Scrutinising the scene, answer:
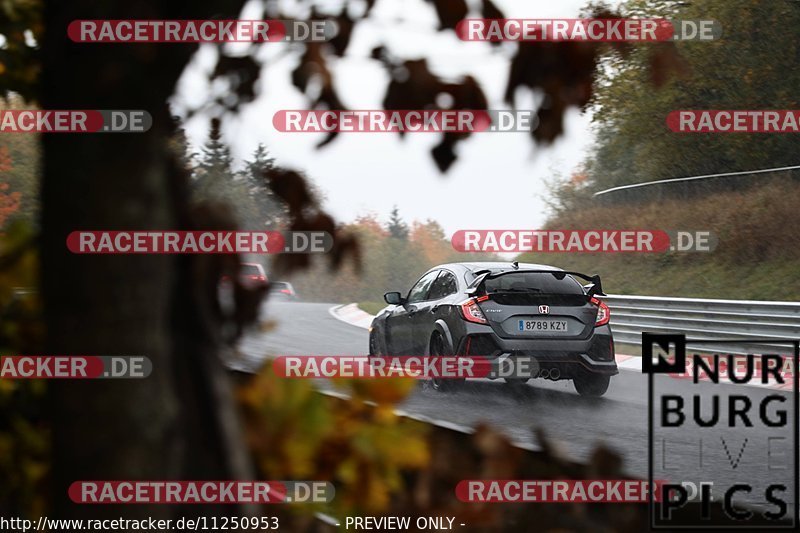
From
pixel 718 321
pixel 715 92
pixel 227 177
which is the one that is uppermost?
pixel 715 92

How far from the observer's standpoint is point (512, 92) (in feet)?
6.99

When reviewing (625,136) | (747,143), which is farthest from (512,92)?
(625,136)

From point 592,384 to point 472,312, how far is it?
1933 millimetres

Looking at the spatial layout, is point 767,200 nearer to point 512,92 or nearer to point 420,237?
point 420,237

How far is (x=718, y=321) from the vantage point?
17.2m

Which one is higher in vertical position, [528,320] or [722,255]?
[722,255]

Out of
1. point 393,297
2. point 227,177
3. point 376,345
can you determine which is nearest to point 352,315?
point 376,345

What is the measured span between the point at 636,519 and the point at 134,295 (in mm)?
1636

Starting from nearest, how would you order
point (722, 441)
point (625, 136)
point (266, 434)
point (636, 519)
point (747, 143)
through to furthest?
point (266, 434) → point (636, 519) → point (722, 441) → point (747, 143) → point (625, 136)

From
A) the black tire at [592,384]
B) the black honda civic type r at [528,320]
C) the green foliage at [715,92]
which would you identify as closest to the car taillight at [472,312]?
the black honda civic type r at [528,320]

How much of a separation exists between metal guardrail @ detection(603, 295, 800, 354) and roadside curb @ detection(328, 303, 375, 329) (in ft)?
18.5

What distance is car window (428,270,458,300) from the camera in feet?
37.4

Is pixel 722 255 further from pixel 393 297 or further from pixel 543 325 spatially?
pixel 393 297

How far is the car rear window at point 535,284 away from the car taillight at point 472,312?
8.6 inches
